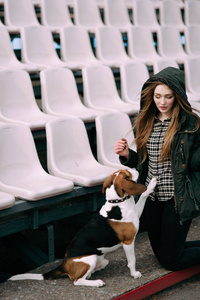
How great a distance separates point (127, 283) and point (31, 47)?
329 cm

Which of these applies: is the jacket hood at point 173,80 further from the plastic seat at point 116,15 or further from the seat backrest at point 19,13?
the plastic seat at point 116,15

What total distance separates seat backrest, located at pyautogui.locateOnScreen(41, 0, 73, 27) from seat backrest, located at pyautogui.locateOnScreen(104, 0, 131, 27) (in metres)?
0.65

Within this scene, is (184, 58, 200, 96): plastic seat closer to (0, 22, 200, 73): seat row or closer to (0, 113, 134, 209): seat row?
(0, 22, 200, 73): seat row

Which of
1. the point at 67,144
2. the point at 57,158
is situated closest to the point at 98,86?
the point at 67,144

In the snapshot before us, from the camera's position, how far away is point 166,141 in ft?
8.41

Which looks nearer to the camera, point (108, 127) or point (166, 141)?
point (166, 141)

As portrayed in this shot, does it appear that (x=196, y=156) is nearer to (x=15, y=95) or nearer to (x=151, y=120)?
(x=151, y=120)

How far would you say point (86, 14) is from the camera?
6219mm

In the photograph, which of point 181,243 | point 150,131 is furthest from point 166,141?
point 181,243

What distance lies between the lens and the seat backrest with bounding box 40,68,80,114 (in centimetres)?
428

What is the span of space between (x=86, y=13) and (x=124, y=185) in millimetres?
4292

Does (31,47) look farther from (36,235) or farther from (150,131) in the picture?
(150,131)

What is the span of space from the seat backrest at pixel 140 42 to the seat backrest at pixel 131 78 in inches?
36.4

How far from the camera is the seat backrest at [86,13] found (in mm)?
6145
